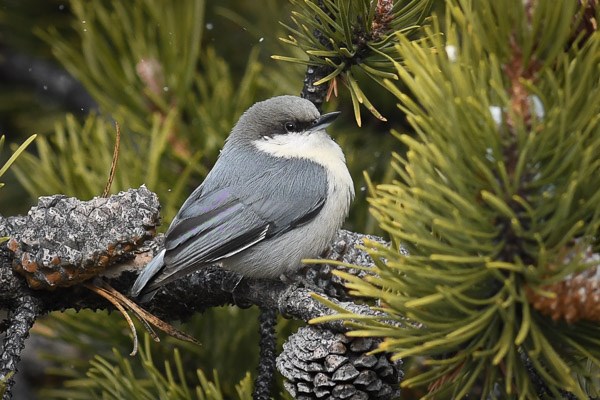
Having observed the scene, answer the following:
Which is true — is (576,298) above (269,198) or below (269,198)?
above

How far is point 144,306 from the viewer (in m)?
1.95

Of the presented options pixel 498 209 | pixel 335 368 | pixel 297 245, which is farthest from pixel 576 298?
pixel 297 245

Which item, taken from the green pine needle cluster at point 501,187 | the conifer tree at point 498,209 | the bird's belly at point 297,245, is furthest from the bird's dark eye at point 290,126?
the green pine needle cluster at point 501,187

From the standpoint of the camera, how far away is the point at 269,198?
8.28 ft

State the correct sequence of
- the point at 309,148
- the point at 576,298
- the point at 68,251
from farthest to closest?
1. the point at 309,148
2. the point at 68,251
3. the point at 576,298

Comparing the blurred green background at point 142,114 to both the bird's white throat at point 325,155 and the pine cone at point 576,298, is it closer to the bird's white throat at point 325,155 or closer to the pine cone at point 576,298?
the bird's white throat at point 325,155

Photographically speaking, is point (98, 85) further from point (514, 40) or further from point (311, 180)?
point (514, 40)

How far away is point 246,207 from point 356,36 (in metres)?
0.77

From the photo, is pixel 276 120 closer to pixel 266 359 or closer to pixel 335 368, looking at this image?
pixel 266 359

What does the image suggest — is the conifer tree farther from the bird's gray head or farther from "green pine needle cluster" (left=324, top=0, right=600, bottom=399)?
the bird's gray head

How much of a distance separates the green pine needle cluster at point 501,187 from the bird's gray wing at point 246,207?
3.24ft

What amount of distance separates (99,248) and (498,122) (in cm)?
88

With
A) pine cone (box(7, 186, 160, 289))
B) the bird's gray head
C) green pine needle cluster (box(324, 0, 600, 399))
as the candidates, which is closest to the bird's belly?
the bird's gray head

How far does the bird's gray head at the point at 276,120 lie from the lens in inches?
102
